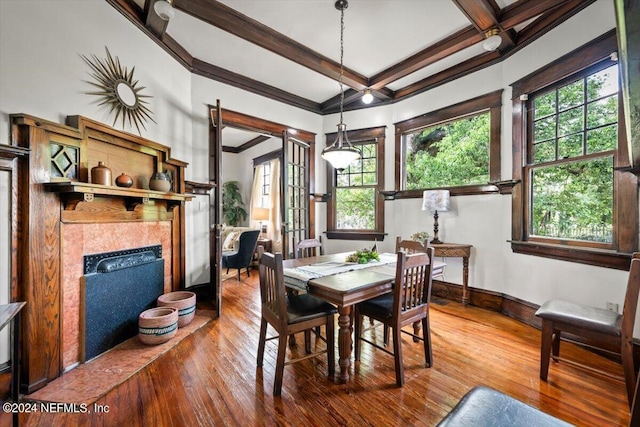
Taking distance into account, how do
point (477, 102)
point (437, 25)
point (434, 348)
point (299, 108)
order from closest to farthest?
1. point (434, 348)
2. point (437, 25)
3. point (477, 102)
4. point (299, 108)

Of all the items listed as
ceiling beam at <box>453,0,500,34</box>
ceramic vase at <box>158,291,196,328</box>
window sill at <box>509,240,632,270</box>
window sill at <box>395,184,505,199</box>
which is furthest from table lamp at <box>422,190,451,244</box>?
ceramic vase at <box>158,291,196,328</box>

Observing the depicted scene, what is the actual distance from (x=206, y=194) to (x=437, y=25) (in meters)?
3.29

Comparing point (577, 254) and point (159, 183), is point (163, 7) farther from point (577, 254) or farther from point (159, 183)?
point (577, 254)

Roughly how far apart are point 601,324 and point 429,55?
9.85 feet

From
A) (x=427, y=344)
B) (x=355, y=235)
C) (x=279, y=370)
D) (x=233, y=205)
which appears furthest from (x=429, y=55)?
(x=233, y=205)

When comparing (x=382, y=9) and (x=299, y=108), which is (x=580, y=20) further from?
(x=299, y=108)

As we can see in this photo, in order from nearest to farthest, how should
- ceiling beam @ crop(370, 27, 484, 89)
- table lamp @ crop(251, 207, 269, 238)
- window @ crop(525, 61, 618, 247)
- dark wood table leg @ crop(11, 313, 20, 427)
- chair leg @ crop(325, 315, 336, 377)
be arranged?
dark wood table leg @ crop(11, 313, 20, 427) < chair leg @ crop(325, 315, 336, 377) < window @ crop(525, 61, 618, 247) < ceiling beam @ crop(370, 27, 484, 89) < table lamp @ crop(251, 207, 269, 238)

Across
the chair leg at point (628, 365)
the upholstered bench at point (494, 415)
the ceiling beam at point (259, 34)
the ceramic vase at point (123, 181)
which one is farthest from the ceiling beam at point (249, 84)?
the chair leg at point (628, 365)

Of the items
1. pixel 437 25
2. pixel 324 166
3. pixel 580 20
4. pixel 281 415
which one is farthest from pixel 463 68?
pixel 281 415

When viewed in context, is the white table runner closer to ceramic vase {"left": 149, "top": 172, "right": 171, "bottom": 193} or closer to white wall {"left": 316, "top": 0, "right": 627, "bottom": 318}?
white wall {"left": 316, "top": 0, "right": 627, "bottom": 318}

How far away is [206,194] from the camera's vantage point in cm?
355

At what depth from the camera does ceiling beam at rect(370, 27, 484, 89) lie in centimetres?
285

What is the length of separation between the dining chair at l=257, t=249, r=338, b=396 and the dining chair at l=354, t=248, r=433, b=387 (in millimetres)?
338

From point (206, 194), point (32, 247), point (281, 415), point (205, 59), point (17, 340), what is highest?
point (205, 59)
